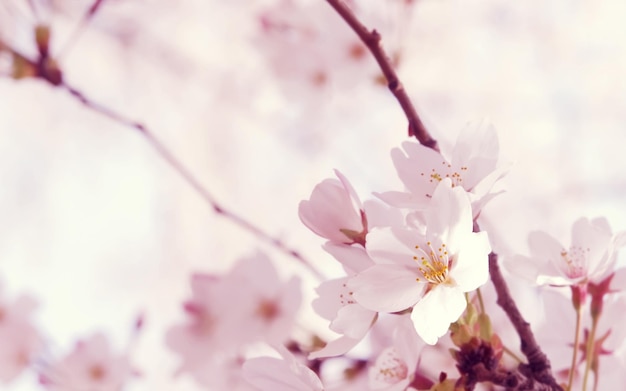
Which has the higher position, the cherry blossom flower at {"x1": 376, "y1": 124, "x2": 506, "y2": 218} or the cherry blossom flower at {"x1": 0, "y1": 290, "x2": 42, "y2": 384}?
the cherry blossom flower at {"x1": 376, "y1": 124, "x2": 506, "y2": 218}

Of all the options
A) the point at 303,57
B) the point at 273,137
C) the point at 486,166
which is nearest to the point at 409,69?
the point at 273,137

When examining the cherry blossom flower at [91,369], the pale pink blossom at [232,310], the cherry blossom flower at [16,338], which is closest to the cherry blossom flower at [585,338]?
the pale pink blossom at [232,310]

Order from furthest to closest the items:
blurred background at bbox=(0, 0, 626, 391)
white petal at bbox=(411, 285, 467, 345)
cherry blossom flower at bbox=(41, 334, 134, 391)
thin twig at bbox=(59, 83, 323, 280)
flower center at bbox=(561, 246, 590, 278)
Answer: blurred background at bbox=(0, 0, 626, 391) → cherry blossom flower at bbox=(41, 334, 134, 391) → thin twig at bbox=(59, 83, 323, 280) → flower center at bbox=(561, 246, 590, 278) → white petal at bbox=(411, 285, 467, 345)

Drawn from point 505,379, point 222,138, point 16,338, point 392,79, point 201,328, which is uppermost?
point 392,79

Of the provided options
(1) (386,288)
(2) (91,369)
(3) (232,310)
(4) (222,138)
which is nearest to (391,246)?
(1) (386,288)

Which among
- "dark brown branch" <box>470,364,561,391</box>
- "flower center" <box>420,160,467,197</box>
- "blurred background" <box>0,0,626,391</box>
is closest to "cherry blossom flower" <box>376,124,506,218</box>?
"flower center" <box>420,160,467,197</box>

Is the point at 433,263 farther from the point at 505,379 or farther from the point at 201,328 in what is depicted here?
the point at 201,328

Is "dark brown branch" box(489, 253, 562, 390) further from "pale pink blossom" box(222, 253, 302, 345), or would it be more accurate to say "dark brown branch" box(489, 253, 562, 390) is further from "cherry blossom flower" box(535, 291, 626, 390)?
"pale pink blossom" box(222, 253, 302, 345)
